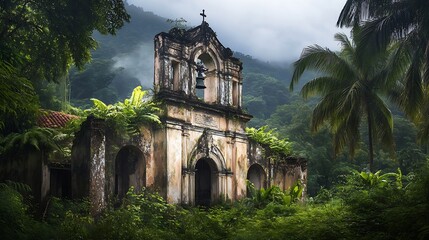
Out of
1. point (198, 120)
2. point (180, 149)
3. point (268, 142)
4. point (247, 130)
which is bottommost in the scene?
point (180, 149)

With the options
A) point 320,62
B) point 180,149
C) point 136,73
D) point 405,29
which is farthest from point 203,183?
point 136,73

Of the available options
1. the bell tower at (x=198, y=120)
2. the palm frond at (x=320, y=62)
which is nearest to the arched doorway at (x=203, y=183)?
the bell tower at (x=198, y=120)

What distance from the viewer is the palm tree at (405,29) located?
12961 mm

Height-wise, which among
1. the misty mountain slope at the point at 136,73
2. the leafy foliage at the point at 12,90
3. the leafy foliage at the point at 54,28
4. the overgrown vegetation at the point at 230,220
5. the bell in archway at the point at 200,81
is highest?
the misty mountain slope at the point at 136,73

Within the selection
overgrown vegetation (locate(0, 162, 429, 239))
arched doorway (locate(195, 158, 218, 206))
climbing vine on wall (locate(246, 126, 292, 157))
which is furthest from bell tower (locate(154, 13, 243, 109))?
overgrown vegetation (locate(0, 162, 429, 239))

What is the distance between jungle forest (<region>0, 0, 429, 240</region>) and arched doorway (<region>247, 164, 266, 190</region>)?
864 mm

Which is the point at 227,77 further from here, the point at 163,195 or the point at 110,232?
the point at 110,232

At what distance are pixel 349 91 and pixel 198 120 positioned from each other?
533cm

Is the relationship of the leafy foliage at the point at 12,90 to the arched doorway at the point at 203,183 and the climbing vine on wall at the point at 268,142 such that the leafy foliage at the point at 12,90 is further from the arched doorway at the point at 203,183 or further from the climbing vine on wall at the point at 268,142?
the climbing vine on wall at the point at 268,142

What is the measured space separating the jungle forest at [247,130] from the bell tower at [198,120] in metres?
0.53

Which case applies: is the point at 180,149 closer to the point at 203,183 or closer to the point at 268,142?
Result: the point at 203,183

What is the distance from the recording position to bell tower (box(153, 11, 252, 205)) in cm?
1399

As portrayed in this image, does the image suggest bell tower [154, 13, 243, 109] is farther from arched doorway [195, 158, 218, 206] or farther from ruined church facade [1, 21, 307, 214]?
arched doorway [195, 158, 218, 206]

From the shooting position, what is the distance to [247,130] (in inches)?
665
